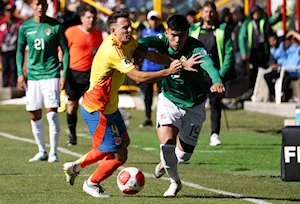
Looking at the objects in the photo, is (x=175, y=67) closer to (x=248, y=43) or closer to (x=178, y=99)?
(x=178, y=99)

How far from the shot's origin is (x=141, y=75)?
9641 millimetres

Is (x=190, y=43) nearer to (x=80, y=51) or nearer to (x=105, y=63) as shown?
(x=105, y=63)

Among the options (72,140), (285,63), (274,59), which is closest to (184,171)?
(72,140)

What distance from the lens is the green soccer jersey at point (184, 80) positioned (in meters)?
10.7

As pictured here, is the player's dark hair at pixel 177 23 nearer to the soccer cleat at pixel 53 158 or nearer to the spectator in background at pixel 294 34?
the soccer cleat at pixel 53 158

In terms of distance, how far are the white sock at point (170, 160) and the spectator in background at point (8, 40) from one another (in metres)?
16.3

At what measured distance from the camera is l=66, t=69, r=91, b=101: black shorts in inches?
651

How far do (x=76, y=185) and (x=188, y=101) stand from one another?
1603 mm

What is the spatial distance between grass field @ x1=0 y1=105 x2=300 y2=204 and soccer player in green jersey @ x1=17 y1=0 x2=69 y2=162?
0.70 meters

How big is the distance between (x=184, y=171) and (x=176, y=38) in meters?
2.81

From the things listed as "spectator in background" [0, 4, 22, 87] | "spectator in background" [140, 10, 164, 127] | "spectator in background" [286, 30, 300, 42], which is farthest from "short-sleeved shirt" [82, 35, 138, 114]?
"spectator in background" [0, 4, 22, 87]

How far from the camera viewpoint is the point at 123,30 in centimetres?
1005

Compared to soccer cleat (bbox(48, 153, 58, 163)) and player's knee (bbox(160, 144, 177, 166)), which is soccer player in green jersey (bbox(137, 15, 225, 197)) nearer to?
player's knee (bbox(160, 144, 177, 166))

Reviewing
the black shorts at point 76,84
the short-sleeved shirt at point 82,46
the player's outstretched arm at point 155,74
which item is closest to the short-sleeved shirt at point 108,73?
the player's outstretched arm at point 155,74
